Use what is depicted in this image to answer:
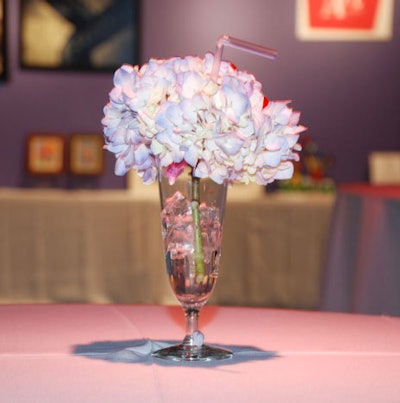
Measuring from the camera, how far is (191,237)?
3.94 ft

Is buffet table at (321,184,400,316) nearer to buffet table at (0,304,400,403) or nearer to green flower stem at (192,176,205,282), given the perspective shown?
buffet table at (0,304,400,403)

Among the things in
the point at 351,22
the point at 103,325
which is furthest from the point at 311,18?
Answer: the point at 103,325

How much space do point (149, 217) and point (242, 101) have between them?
380 cm

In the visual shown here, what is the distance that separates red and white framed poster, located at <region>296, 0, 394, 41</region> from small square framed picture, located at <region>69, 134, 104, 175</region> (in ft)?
4.58

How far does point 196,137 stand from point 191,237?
0.14 meters

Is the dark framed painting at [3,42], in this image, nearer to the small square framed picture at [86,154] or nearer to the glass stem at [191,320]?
the small square framed picture at [86,154]

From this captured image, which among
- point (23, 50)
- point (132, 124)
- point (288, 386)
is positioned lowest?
point (288, 386)

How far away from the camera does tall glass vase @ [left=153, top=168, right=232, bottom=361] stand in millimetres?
1198

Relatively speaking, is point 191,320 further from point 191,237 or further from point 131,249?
point 131,249

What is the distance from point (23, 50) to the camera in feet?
19.0

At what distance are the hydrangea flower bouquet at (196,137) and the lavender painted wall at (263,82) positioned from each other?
4.72m

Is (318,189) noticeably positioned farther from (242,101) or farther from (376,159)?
(242,101)

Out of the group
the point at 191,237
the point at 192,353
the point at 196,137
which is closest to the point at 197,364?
the point at 192,353

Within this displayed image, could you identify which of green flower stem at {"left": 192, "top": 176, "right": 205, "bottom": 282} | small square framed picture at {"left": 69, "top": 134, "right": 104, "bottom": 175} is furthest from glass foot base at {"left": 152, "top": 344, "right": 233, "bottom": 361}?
small square framed picture at {"left": 69, "top": 134, "right": 104, "bottom": 175}
